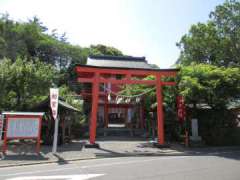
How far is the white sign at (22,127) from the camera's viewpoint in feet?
38.8

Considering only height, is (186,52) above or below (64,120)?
above

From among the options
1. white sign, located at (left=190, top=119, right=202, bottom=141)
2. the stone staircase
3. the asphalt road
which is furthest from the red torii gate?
the stone staircase

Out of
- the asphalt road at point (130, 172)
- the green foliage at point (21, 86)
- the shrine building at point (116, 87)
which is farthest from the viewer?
the green foliage at point (21, 86)

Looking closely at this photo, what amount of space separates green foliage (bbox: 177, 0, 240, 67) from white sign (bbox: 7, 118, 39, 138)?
63.9 ft

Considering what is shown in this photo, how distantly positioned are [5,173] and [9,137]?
3.94 metres

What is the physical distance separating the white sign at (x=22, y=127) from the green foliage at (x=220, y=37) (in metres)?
19.5

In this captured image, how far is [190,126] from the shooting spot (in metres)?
17.4

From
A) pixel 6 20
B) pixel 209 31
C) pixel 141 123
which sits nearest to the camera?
pixel 141 123

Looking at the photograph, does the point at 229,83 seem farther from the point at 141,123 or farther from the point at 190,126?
the point at 141,123

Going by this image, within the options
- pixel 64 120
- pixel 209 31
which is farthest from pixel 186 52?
pixel 64 120

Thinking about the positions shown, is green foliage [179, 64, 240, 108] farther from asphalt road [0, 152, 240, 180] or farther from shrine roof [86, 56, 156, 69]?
shrine roof [86, 56, 156, 69]

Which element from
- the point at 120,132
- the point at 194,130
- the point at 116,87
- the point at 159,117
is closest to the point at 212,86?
the point at 194,130

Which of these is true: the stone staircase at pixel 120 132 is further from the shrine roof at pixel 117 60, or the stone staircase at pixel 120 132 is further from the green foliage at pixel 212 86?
the shrine roof at pixel 117 60

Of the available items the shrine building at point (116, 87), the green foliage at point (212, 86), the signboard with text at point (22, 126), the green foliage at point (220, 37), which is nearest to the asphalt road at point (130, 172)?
the signboard with text at point (22, 126)
